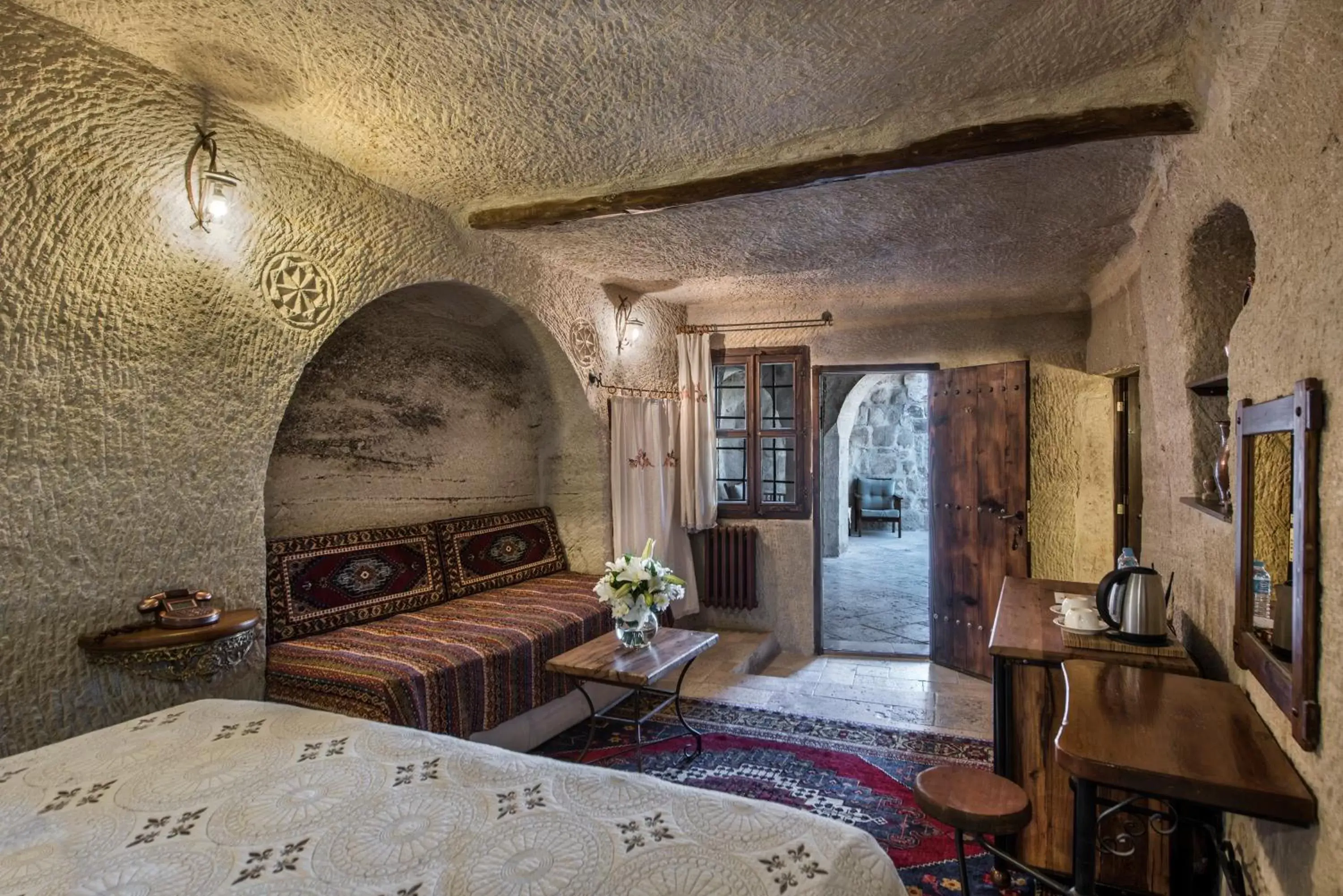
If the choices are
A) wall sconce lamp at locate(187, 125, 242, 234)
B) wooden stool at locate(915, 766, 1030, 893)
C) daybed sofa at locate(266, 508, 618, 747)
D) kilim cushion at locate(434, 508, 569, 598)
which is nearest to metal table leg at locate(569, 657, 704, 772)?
daybed sofa at locate(266, 508, 618, 747)

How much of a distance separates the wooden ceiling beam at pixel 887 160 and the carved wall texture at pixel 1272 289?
0.63 ft

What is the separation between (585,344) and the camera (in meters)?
3.96

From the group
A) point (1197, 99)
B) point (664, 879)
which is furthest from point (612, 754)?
point (1197, 99)

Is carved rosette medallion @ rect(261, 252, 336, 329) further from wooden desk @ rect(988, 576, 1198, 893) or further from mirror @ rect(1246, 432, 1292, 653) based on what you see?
mirror @ rect(1246, 432, 1292, 653)

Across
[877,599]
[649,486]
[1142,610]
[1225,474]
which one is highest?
[1225,474]

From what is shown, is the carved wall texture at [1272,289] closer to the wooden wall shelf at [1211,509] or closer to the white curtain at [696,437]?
the wooden wall shelf at [1211,509]

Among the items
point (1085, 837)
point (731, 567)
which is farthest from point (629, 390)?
point (1085, 837)

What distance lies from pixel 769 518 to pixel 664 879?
392 cm

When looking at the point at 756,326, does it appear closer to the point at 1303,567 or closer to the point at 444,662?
the point at 444,662

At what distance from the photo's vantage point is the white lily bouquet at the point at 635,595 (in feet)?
9.34

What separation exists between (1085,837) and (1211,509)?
3.32 feet

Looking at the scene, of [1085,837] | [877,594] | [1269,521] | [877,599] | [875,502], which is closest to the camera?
[1085,837]

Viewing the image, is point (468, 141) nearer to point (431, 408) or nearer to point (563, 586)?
point (431, 408)

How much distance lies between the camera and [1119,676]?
1702 mm
